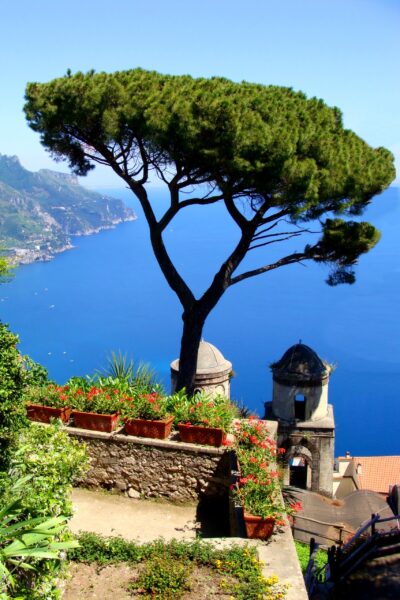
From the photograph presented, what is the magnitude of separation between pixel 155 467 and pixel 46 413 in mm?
1631

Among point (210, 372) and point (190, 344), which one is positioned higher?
point (190, 344)

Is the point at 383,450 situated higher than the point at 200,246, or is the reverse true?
the point at 200,246

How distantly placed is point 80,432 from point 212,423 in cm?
166

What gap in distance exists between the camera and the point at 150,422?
661cm

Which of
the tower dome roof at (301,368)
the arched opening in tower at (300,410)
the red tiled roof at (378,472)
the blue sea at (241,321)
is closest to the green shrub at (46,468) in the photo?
the tower dome roof at (301,368)

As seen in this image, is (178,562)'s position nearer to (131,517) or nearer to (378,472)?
(131,517)

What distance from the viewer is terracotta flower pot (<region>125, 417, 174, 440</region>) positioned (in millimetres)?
6594

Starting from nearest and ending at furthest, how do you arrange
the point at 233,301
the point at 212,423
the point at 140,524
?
the point at 140,524
the point at 212,423
the point at 233,301

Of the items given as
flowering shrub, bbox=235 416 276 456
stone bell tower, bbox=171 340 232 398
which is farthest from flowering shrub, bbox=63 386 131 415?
stone bell tower, bbox=171 340 232 398

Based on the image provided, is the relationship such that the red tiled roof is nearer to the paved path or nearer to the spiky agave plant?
the spiky agave plant

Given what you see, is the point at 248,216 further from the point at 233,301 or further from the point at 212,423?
the point at 233,301

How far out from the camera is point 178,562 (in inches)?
181

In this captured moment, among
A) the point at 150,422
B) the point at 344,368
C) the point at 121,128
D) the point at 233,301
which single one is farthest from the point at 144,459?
the point at 233,301

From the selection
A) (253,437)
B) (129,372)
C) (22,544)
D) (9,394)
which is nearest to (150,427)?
(253,437)
